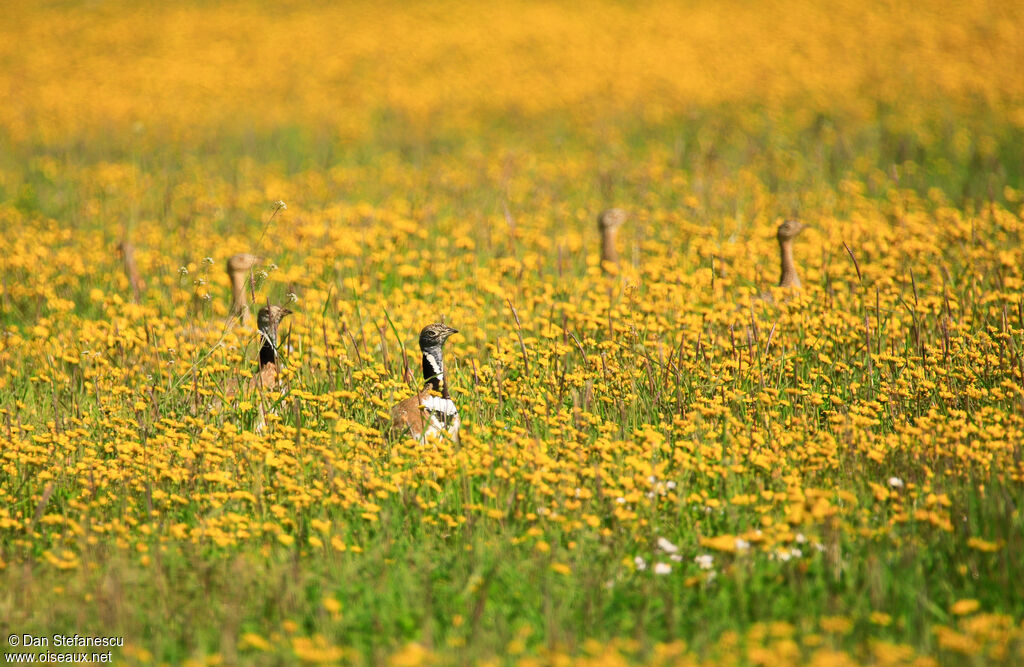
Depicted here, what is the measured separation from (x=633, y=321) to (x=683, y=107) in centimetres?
1051

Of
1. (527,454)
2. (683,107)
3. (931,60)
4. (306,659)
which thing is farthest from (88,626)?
(931,60)

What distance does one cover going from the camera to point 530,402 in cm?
569

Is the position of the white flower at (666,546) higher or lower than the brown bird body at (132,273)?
lower

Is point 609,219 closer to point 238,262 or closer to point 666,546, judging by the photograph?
point 238,262

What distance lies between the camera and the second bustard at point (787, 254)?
25.4ft

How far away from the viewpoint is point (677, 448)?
15.8ft

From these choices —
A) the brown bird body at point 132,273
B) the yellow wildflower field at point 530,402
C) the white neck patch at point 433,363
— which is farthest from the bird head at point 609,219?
the brown bird body at point 132,273

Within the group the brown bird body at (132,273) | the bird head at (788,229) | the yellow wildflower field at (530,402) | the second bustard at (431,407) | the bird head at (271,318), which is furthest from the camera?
the brown bird body at (132,273)

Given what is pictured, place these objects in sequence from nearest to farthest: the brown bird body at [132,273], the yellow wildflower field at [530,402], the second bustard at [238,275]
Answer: the yellow wildflower field at [530,402]
the second bustard at [238,275]
the brown bird body at [132,273]

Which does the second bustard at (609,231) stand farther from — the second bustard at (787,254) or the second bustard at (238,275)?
the second bustard at (238,275)

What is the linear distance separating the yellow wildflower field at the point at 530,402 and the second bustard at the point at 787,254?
0.06 m

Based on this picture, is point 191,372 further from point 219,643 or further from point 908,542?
point 908,542

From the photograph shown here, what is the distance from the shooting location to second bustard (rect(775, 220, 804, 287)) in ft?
25.4

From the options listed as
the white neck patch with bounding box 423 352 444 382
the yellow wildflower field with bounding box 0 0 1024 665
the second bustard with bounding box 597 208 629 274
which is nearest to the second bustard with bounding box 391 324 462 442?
the white neck patch with bounding box 423 352 444 382
